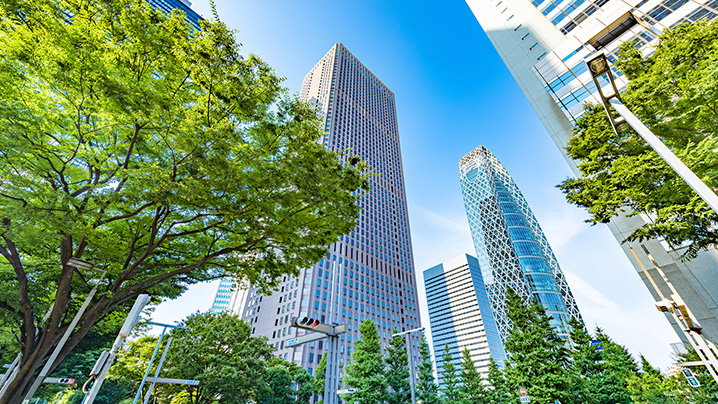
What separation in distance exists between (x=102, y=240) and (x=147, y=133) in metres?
3.33

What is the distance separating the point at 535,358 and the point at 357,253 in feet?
159

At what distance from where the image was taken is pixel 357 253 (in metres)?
64.5

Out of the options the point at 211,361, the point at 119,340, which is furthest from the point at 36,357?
the point at 211,361

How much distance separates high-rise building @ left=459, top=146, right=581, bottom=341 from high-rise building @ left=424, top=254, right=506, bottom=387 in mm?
34560

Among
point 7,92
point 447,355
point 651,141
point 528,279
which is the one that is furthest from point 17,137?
point 528,279

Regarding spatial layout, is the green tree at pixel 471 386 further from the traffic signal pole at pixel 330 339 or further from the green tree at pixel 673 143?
the green tree at pixel 673 143

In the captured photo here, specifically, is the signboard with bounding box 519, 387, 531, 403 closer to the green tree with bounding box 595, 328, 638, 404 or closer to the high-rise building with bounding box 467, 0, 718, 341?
the green tree with bounding box 595, 328, 638, 404

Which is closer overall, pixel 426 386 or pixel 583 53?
pixel 583 53

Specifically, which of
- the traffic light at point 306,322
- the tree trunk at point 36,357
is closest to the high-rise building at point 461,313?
the traffic light at point 306,322

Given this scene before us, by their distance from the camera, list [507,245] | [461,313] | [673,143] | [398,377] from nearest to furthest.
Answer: [673,143] < [398,377] < [507,245] < [461,313]

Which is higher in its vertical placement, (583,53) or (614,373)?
(583,53)

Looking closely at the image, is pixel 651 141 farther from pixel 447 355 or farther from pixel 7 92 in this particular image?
pixel 447 355

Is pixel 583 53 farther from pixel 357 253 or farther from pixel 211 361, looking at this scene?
pixel 357 253

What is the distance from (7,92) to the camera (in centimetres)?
577
